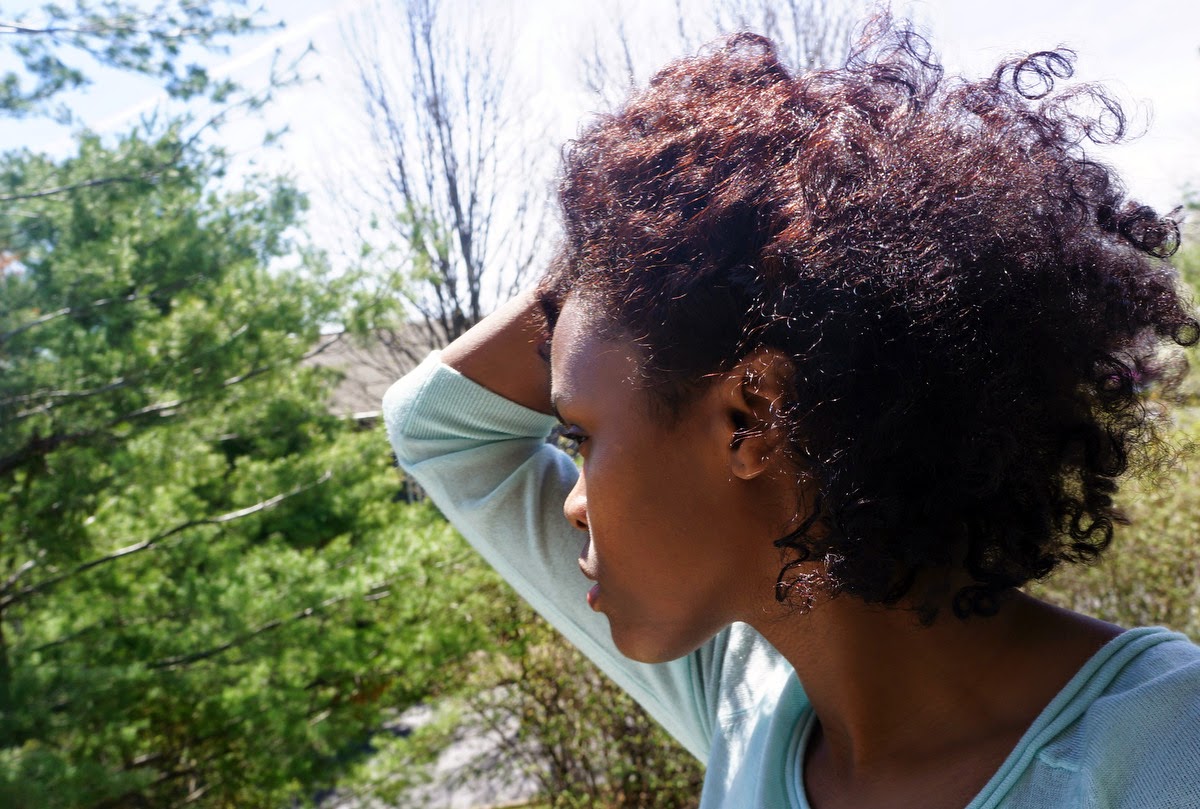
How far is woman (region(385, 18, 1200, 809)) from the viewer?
3.01 ft

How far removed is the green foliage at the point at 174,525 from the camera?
13.8ft

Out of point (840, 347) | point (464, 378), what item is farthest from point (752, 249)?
point (464, 378)

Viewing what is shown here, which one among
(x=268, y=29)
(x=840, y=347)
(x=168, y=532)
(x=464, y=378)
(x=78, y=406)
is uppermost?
(x=268, y=29)

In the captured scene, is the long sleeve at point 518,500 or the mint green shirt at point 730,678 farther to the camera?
the long sleeve at point 518,500

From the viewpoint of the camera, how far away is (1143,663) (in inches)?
35.7

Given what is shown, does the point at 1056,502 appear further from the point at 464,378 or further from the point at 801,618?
the point at 464,378

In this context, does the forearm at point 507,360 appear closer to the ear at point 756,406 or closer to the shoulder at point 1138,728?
Result: the ear at point 756,406

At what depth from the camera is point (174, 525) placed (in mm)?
4871

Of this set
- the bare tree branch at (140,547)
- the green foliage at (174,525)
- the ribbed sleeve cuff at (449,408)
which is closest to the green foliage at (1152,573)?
the green foliage at (174,525)

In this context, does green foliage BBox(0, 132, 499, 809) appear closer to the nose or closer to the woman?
the nose

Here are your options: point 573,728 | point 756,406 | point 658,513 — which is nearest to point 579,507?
point 658,513

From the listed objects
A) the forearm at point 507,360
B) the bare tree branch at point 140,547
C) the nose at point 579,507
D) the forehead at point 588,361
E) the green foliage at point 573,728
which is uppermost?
the forehead at point 588,361

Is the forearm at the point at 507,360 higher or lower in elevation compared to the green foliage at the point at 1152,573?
higher

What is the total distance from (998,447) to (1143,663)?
0.76ft
